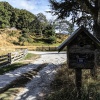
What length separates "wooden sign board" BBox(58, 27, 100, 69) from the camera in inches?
321

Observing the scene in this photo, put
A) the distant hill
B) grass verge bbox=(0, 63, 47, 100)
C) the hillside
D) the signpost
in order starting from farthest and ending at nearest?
the distant hill < the hillside < grass verge bbox=(0, 63, 47, 100) < the signpost

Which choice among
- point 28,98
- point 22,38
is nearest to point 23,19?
point 22,38

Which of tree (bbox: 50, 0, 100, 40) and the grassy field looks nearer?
the grassy field

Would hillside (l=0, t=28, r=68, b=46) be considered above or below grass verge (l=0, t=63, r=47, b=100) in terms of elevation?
above

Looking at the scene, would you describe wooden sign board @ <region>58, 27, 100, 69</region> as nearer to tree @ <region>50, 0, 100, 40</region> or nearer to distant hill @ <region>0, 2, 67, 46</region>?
tree @ <region>50, 0, 100, 40</region>

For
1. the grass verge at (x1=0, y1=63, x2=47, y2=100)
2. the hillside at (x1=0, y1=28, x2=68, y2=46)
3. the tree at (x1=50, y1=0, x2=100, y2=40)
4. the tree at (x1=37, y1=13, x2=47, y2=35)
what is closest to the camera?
the grass verge at (x1=0, y1=63, x2=47, y2=100)

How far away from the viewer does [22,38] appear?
67500 mm

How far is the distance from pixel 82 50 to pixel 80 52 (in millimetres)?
91

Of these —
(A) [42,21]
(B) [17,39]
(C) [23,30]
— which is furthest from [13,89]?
(A) [42,21]

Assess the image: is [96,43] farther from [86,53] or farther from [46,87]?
[46,87]

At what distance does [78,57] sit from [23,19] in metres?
83.4

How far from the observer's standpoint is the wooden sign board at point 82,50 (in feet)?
26.8

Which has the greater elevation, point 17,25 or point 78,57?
point 17,25

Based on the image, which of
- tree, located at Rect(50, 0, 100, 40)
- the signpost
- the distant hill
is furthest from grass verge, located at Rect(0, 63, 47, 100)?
the distant hill
